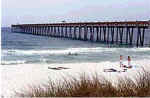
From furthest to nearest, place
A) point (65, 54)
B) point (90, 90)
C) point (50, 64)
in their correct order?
point (65, 54) < point (50, 64) < point (90, 90)

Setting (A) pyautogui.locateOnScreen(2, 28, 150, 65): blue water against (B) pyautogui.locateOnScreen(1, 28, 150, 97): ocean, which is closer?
(B) pyautogui.locateOnScreen(1, 28, 150, 97): ocean

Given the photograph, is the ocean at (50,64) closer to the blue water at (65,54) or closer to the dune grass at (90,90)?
the blue water at (65,54)

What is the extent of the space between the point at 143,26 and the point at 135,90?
34538 millimetres

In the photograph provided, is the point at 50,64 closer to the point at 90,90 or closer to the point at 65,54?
the point at 65,54

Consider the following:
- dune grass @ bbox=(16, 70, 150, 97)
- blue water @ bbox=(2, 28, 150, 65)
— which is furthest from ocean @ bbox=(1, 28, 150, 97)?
dune grass @ bbox=(16, 70, 150, 97)

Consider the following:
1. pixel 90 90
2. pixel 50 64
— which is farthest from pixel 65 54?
pixel 90 90

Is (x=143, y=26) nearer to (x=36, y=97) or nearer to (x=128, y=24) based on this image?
(x=128, y=24)

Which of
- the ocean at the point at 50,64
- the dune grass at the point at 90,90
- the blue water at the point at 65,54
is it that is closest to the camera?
the dune grass at the point at 90,90

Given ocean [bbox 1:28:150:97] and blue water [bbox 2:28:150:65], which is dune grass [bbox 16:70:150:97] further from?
blue water [bbox 2:28:150:65]

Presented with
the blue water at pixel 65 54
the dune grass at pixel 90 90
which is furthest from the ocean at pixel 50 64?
the dune grass at pixel 90 90

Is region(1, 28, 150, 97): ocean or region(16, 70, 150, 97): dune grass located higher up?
region(16, 70, 150, 97): dune grass

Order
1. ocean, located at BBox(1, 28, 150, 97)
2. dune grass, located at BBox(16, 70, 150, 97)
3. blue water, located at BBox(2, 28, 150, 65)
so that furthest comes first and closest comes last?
1. blue water, located at BBox(2, 28, 150, 65)
2. ocean, located at BBox(1, 28, 150, 97)
3. dune grass, located at BBox(16, 70, 150, 97)

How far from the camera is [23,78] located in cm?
1431

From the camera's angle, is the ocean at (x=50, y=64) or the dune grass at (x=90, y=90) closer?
the dune grass at (x=90, y=90)
